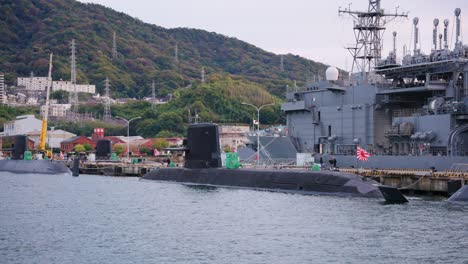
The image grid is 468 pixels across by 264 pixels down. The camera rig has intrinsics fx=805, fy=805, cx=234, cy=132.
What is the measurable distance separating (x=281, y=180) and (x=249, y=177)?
4.07 metres

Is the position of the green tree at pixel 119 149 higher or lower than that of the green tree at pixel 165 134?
lower

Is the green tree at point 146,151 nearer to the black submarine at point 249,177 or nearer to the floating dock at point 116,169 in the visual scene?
the floating dock at point 116,169

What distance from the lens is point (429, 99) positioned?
58219 mm

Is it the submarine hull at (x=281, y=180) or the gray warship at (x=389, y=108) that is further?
the gray warship at (x=389, y=108)

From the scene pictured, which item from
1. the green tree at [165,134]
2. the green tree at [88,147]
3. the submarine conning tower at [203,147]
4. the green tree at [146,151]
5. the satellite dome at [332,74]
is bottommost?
the submarine conning tower at [203,147]

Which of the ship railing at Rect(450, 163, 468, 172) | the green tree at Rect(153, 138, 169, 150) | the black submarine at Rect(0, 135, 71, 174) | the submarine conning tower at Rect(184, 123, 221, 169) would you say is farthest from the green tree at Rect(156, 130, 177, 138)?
the ship railing at Rect(450, 163, 468, 172)

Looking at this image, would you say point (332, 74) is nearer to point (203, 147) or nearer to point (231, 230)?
point (203, 147)

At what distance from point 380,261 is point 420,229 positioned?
6.70 metres

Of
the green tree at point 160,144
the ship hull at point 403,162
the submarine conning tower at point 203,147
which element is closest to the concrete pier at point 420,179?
the ship hull at point 403,162

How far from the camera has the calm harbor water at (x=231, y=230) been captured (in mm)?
29891

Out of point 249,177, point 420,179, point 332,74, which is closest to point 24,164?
point 332,74

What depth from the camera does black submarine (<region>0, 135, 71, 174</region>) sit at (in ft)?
282

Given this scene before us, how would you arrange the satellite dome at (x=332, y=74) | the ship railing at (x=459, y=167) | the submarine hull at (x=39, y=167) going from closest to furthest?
the ship railing at (x=459, y=167)
the satellite dome at (x=332, y=74)
the submarine hull at (x=39, y=167)

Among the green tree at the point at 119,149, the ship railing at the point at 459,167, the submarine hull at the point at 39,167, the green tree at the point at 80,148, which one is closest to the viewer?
the ship railing at the point at 459,167
